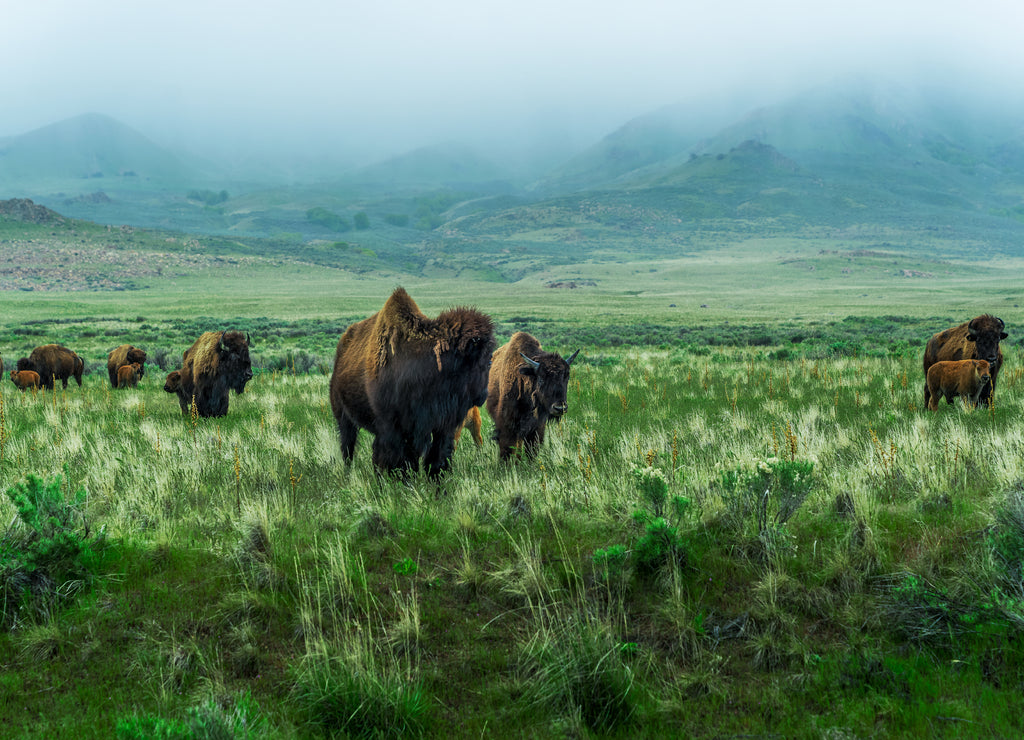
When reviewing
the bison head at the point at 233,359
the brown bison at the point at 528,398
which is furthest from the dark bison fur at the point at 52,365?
the brown bison at the point at 528,398

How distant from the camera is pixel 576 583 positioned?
14.4 feet

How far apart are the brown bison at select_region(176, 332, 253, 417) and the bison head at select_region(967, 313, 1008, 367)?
13165 mm

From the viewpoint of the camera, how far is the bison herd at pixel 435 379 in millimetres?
7008

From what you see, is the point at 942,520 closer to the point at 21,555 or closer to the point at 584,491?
the point at 584,491

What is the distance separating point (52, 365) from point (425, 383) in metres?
17.3

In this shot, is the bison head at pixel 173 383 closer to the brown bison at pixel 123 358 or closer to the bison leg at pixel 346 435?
the brown bison at pixel 123 358

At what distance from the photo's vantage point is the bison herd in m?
7.01

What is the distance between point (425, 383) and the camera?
273 inches

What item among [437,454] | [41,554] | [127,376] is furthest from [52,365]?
[41,554]

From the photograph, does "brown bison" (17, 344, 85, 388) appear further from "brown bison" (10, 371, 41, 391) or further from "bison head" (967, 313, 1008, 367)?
"bison head" (967, 313, 1008, 367)

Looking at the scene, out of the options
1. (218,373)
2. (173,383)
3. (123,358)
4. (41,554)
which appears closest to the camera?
(41,554)

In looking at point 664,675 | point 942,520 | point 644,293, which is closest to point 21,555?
point 664,675

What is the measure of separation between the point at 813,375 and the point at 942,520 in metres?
12.0

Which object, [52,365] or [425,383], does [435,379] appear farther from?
[52,365]
